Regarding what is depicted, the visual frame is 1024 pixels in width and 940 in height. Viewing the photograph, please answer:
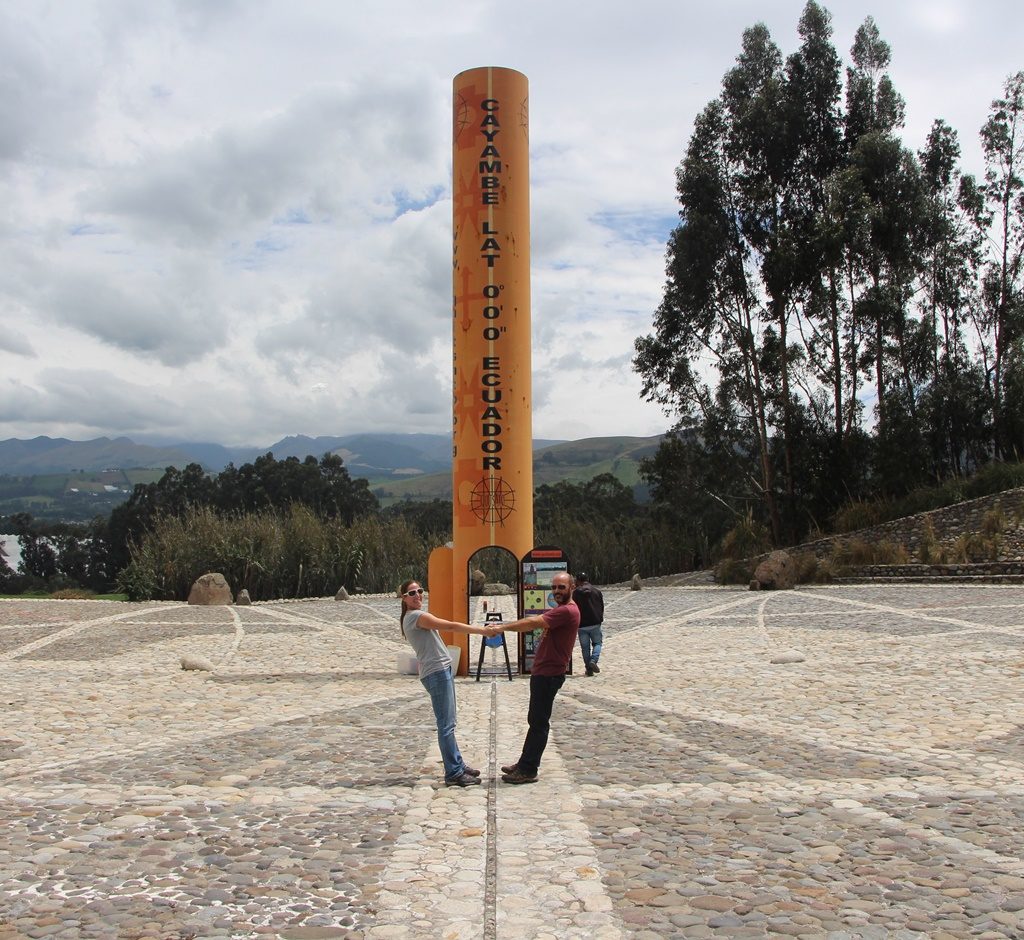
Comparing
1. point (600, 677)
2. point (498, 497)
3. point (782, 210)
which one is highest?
point (782, 210)

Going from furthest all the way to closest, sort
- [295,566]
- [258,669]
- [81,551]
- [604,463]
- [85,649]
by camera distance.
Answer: [604,463] < [81,551] < [295,566] < [85,649] < [258,669]

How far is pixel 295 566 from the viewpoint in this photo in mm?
22672

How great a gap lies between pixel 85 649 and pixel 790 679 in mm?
9099

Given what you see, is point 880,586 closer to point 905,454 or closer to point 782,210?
point 905,454

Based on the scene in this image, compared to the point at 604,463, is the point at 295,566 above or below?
below

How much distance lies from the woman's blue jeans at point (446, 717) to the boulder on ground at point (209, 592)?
46.5 feet

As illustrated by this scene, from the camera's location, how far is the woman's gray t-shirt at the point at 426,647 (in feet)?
20.9

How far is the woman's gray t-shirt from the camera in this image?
636 centimetres

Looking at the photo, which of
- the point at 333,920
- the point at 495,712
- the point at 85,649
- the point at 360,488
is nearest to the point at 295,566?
the point at 85,649

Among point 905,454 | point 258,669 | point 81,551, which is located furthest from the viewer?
point 81,551

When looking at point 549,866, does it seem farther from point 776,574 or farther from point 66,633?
point 776,574

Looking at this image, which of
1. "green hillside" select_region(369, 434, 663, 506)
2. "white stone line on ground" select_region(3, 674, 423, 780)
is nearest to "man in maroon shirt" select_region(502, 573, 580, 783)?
"white stone line on ground" select_region(3, 674, 423, 780)

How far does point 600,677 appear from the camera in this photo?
1081cm

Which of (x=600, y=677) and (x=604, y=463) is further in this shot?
(x=604, y=463)
